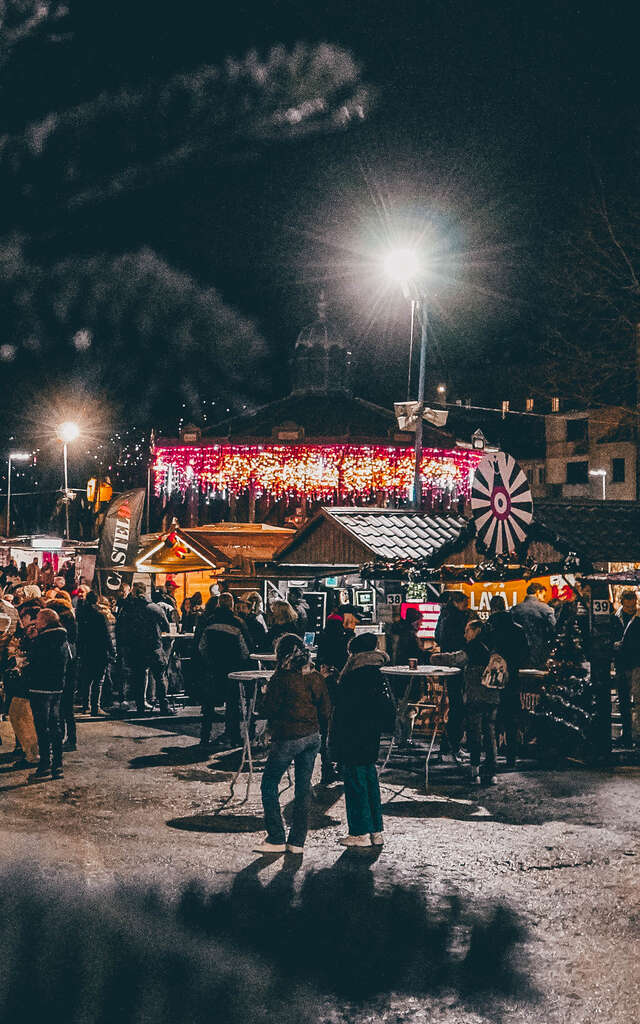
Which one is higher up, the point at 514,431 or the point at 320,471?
the point at 514,431

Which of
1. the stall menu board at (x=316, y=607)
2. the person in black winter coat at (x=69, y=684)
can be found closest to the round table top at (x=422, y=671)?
the person in black winter coat at (x=69, y=684)

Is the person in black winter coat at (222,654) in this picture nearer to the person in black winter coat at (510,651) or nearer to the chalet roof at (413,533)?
the person in black winter coat at (510,651)

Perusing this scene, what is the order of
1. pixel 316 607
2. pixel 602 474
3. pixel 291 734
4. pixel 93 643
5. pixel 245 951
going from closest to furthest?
pixel 245 951, pixel 291 734, pixel 93 643, pixel 316 607, pixel 602 474

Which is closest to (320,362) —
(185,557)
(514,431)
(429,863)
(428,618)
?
(185,557)

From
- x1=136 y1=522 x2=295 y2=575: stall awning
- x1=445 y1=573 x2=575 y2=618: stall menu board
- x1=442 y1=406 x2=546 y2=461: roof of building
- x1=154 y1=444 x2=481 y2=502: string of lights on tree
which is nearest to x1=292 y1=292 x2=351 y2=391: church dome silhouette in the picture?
x1=154 y1=444 x2=481 y2=502: string of lights on tree

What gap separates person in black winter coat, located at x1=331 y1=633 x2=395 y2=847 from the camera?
28.8ft

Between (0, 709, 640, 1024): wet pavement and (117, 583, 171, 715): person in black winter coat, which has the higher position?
(117, 583, 171, 715): person in black winter coat

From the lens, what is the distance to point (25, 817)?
962cm

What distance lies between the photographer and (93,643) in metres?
15.7

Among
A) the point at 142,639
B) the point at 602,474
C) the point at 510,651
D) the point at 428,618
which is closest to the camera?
the point at 510,651

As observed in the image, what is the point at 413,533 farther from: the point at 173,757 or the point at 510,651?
the point at 510,651

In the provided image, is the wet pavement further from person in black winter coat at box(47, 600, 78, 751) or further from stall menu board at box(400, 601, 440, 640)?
stall menu board at box(400, 601, 440, 640)

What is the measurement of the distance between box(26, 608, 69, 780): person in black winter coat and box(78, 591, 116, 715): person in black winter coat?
375cm

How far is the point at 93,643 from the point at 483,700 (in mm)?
6433
